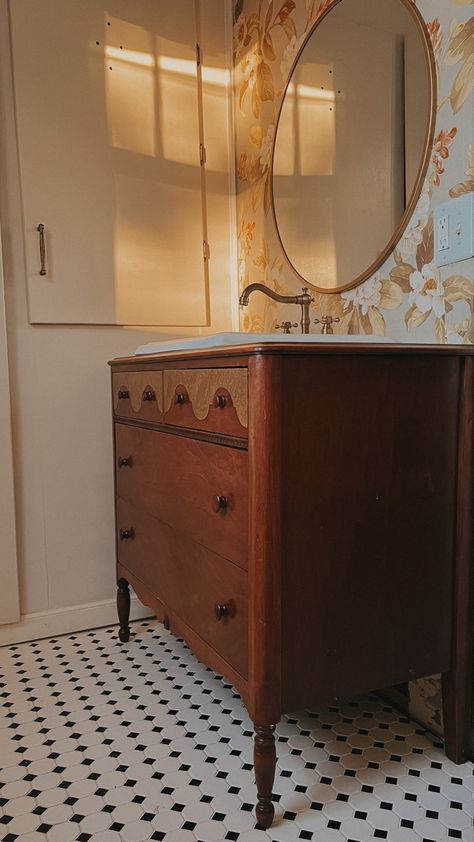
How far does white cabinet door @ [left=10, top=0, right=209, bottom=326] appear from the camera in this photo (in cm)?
204

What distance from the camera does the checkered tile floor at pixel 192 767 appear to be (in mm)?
1229

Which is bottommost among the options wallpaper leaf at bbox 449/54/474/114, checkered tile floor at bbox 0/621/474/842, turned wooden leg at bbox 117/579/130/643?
checkered tile floor at bbox 0/621/474/842

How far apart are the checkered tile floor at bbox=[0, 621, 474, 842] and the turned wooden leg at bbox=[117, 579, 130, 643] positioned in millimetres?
203

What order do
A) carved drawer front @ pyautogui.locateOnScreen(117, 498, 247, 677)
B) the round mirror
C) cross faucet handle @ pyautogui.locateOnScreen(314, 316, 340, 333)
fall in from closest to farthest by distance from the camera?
carved drawer front @ pyautogui.locateOnScreen(117, 498, 247, 677)
the round mirror
cross faucet handle @ pyautogui.locateOnScreen(314, 316, 340, 333)

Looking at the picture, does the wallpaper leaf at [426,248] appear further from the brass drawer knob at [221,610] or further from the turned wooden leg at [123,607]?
the turned wooden leg at [123,607]

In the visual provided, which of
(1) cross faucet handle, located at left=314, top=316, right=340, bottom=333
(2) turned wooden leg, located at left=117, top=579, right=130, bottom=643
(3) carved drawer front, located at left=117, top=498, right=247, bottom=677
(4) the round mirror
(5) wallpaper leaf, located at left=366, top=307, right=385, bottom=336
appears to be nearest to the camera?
(3) carved drawer front, located at left=117, top=498, right=247, bottom=677

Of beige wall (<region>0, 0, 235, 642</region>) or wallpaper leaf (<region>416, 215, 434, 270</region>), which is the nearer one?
wallpaper leaf (<region>416, 215, 434, 270</region>)

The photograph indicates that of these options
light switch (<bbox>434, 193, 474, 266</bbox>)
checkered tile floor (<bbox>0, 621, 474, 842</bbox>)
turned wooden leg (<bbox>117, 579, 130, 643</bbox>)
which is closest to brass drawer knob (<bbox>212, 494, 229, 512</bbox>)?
checkered tile floor (<bbox>0, 621, 474, 842</bbox>)

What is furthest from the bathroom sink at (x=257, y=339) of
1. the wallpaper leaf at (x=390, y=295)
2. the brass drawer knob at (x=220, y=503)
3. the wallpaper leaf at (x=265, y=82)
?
the wallpaper leaf at (x=265, y=82)

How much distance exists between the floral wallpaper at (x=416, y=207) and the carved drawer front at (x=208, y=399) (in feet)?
1.70

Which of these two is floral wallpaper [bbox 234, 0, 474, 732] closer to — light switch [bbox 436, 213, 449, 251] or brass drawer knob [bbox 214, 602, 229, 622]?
light switch [bbox 436, 213, 449, 251]

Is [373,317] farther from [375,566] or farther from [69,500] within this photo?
[69,500]

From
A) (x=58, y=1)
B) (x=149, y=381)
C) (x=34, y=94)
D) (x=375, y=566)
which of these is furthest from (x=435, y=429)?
(x=58, y=1)

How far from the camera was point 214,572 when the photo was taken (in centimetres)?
135
